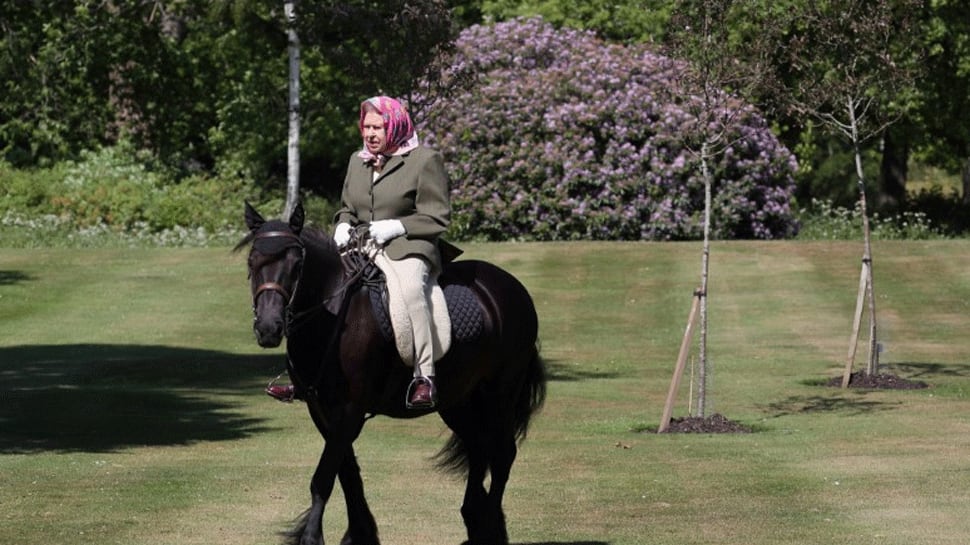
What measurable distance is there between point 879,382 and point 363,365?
581 inches

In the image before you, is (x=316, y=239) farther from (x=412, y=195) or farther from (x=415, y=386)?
(x=415, y=386)

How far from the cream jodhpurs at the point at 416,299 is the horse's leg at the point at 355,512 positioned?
2.19 feet

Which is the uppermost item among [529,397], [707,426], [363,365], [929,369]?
[363,365]

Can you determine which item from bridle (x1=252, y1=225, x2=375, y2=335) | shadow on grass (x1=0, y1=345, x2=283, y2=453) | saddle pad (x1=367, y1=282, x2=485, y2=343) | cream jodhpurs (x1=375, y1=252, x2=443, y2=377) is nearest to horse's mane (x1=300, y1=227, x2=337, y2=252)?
bridle (x1=252, y1=225, x2=375, y2=335)

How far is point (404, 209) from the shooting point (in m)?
10.7

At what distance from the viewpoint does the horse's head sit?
367 inches

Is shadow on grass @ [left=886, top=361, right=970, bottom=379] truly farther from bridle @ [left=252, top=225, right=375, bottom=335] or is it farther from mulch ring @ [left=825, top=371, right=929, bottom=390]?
bridle @ [left=252, top=225, right=375, bottom=335]

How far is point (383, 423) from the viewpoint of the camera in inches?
776

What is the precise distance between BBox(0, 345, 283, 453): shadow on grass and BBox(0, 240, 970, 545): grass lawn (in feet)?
0.22

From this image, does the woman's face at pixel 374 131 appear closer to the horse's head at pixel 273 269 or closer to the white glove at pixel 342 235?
the white glove at pixel 342 235

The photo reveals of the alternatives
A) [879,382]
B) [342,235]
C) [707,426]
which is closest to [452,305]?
[342,235]

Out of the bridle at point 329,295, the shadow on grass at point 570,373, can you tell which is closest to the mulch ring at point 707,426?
the shadow on grass at point 570,373

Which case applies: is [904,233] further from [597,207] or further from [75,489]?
[75,489]

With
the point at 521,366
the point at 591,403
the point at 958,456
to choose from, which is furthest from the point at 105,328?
the point at 521,366
